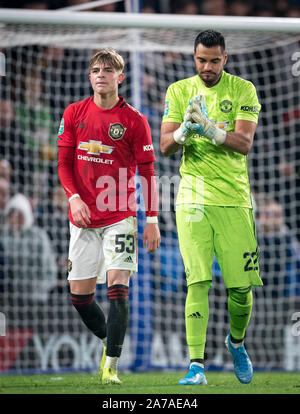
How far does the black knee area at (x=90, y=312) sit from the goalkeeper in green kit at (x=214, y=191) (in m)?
0.71

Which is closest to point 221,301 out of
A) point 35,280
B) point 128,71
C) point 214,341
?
point 214,341

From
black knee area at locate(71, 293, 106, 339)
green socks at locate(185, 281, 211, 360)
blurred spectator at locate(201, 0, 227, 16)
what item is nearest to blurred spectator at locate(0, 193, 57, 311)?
black knee area at locate(71, 293, 106, 339)

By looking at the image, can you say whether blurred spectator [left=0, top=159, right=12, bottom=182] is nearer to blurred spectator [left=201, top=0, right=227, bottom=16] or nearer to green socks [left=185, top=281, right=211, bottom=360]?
green socks [left=185, top=281, right=211, bottom=360]

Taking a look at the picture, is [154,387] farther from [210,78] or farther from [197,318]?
[210,78]

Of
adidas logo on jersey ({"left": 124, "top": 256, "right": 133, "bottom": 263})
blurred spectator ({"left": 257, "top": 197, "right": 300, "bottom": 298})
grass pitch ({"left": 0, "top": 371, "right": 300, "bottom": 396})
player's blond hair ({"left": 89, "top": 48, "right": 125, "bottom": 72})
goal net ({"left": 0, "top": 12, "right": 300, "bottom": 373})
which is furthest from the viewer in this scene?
blurred spectator ({"left": 257, "top": 197, "right": 300, "bottom": 298})

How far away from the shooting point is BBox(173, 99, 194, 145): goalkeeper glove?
4531 millimetres

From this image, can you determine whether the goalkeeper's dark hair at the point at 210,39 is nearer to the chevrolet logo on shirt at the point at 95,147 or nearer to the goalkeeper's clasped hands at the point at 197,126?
the goalkeeper's clasped hands at the point at 197,126

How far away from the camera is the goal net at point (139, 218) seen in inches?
284

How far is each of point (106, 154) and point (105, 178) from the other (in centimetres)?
15

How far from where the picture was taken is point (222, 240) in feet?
15.6

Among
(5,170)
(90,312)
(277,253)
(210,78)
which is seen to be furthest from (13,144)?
(210,78)

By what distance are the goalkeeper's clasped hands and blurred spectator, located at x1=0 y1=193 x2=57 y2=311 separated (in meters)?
3.01

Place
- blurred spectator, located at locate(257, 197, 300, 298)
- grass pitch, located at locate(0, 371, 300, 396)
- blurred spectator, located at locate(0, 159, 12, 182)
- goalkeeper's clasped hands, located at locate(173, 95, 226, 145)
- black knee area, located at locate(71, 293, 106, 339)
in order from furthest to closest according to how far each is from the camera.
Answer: blurred spectator, located at locate(257, 197, 300, 298), blurred spectator, located at locate(0, 159, 12, 182), black knee area, located at locate(71, 293, 106, 339), goalkeeper's clasped hands, located at locate(173, 95, 226, 145), grass pitch, located at locate(0, 371, 300, 396)

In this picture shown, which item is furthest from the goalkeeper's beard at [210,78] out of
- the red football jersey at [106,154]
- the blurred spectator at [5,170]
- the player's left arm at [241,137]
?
the blurred spectator at [5,170]
